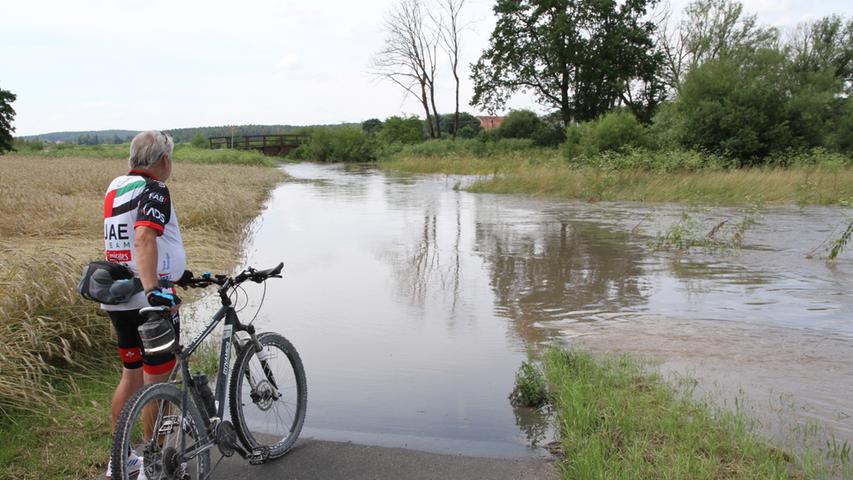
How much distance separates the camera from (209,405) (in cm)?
367

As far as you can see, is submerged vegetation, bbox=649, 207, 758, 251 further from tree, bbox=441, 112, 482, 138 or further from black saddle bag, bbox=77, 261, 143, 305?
tree, bbox=441, 112, 482, 138

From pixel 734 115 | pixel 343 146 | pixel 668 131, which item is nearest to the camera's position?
pixel 734 115

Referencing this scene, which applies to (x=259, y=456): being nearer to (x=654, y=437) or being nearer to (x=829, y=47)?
(x=654, y=437)

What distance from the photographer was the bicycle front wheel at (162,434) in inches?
123

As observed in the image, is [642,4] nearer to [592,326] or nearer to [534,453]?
[592,326]

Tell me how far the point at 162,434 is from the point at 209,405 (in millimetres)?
334

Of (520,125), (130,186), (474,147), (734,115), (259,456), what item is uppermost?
(520,125)

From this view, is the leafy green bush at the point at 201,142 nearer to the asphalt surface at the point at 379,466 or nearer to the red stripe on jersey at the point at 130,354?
the asphalt surface at the point at 379,466

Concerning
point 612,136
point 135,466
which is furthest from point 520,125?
point 135,466

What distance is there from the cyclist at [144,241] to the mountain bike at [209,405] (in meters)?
0.10

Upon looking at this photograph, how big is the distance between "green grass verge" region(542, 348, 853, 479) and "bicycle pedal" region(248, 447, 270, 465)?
1707 millimetres

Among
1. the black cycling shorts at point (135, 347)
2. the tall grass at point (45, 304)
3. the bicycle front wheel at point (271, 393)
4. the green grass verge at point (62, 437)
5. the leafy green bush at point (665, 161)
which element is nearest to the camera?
the black cycling shorts at point (135, 347)

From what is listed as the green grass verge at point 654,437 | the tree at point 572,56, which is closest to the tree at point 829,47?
the tree at point 572,56

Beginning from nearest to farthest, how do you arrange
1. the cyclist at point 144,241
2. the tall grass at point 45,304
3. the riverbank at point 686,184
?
the cyclist at point 144,241 < the tall grass at point 45,304 < the riverbank at point 686,184
